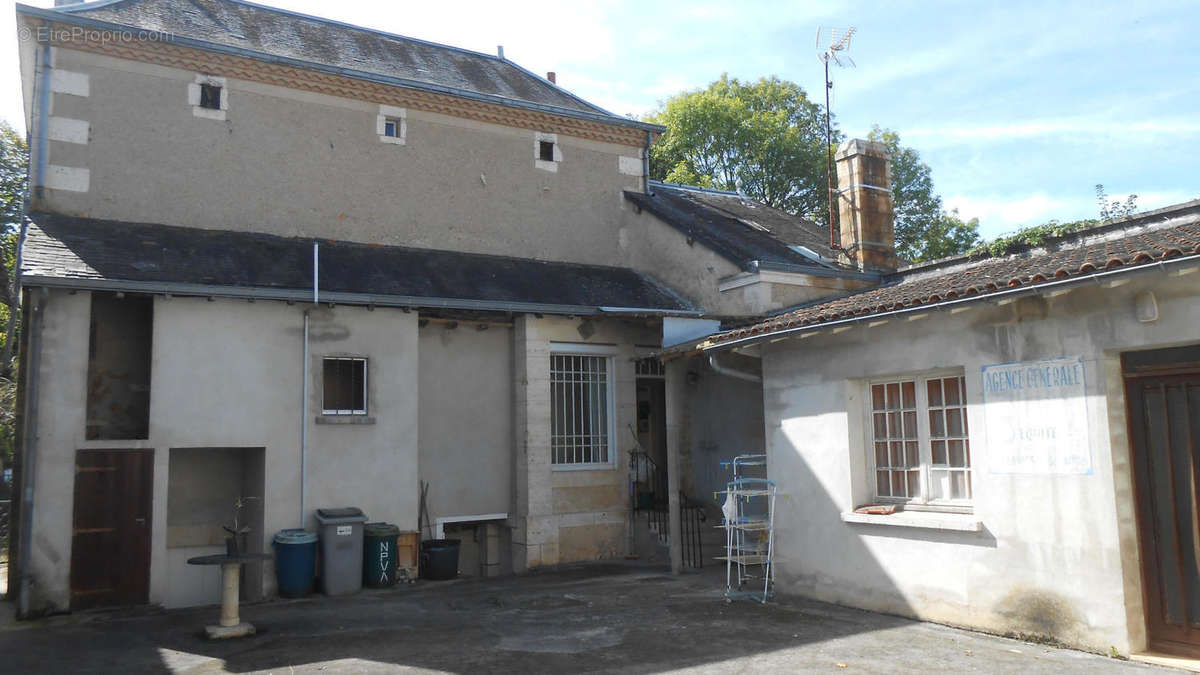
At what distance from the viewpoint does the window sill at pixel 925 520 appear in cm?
727

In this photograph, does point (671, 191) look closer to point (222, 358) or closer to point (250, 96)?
point (250, 96)

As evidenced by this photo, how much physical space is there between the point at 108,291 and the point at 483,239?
5.74 metres

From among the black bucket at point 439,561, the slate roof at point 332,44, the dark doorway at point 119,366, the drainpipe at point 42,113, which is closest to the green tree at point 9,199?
the slate roof at point 332,44

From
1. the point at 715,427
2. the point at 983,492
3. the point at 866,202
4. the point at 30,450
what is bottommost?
the point at 983,492

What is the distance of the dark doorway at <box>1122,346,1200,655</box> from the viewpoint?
6105 millimetres

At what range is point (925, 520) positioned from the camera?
25.0 feet

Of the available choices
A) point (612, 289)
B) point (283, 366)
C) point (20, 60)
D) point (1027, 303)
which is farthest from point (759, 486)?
point (20, 60)

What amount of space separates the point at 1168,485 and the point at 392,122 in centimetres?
1106

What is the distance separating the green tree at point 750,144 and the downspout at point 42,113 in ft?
56.8

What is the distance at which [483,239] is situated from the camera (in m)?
13.8

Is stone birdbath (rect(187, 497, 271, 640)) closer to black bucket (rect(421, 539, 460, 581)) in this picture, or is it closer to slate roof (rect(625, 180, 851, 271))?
black bucket (rect(421, 539, 460, 581))

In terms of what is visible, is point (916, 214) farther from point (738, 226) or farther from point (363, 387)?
point (363, 387)

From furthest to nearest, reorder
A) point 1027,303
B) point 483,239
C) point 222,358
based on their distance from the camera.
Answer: point 483,239
point 222,358
point 1027,303

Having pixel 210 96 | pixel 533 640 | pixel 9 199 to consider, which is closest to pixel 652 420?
pixel 533 640
